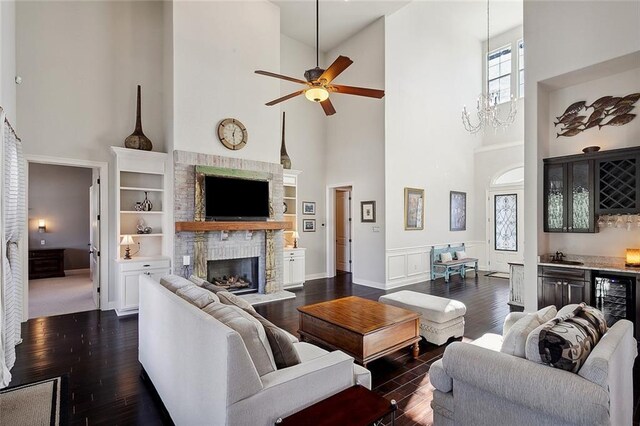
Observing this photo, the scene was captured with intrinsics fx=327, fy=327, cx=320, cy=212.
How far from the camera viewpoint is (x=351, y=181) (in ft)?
25.2

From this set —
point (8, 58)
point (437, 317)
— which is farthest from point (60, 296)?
point (437, 317)

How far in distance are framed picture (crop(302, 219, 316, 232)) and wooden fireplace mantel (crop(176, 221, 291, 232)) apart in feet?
3.97

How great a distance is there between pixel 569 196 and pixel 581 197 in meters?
0.12

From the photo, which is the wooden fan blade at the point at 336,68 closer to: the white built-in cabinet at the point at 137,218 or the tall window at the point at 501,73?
the white built-in cabinet at the point at 137,218

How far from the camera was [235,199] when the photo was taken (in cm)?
587

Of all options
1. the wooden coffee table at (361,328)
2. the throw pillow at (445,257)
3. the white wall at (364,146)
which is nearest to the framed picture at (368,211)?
the white wall at (364,146)

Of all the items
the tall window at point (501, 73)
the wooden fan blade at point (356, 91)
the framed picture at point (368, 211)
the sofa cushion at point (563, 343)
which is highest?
the tall window at point (501, 73)

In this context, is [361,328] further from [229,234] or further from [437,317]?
[229,234]

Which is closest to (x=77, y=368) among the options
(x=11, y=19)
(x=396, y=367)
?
(x=396, y=367)

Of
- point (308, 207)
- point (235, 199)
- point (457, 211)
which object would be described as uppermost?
point (235, 199)

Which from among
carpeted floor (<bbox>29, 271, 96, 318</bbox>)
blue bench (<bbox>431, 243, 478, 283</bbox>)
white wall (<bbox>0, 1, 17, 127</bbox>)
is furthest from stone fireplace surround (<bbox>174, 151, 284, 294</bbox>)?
blue bench (<bbox>431, 243, 478, 283</bbox>)

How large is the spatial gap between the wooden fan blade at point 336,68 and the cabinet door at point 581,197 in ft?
10.5

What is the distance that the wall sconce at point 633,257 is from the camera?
3703 mm

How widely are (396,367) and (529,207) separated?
2822 mm
